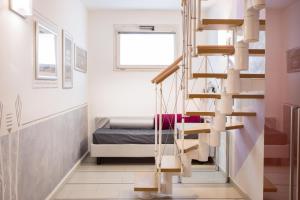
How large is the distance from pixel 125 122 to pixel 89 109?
894mm

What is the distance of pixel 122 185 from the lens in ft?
14.0

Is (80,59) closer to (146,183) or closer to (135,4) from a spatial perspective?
(135,4)

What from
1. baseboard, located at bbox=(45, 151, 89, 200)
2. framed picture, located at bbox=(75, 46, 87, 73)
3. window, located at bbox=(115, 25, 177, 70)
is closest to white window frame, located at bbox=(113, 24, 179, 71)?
window, located at bbox=(115, 25, 177, 70)

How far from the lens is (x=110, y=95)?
245 inches

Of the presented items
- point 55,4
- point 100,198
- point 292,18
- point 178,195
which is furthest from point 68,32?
point 292,18

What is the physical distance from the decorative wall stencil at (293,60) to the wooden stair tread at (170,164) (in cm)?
175

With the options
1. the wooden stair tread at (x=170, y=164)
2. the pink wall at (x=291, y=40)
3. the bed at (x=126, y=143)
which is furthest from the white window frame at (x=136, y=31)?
the pink wall at (x=291, y=40)

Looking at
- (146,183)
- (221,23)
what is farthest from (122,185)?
(221,23)

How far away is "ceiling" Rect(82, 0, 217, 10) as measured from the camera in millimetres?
5504

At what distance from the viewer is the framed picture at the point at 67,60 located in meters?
4.24

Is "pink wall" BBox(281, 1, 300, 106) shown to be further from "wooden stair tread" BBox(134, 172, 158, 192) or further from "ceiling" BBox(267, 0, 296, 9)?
"wooden stair tread" BBox(134, 172, 158, 192)

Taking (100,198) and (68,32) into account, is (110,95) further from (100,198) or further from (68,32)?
(100,198)

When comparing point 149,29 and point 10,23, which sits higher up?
point 149,29

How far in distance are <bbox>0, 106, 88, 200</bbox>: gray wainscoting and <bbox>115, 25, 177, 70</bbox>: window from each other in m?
1.72
